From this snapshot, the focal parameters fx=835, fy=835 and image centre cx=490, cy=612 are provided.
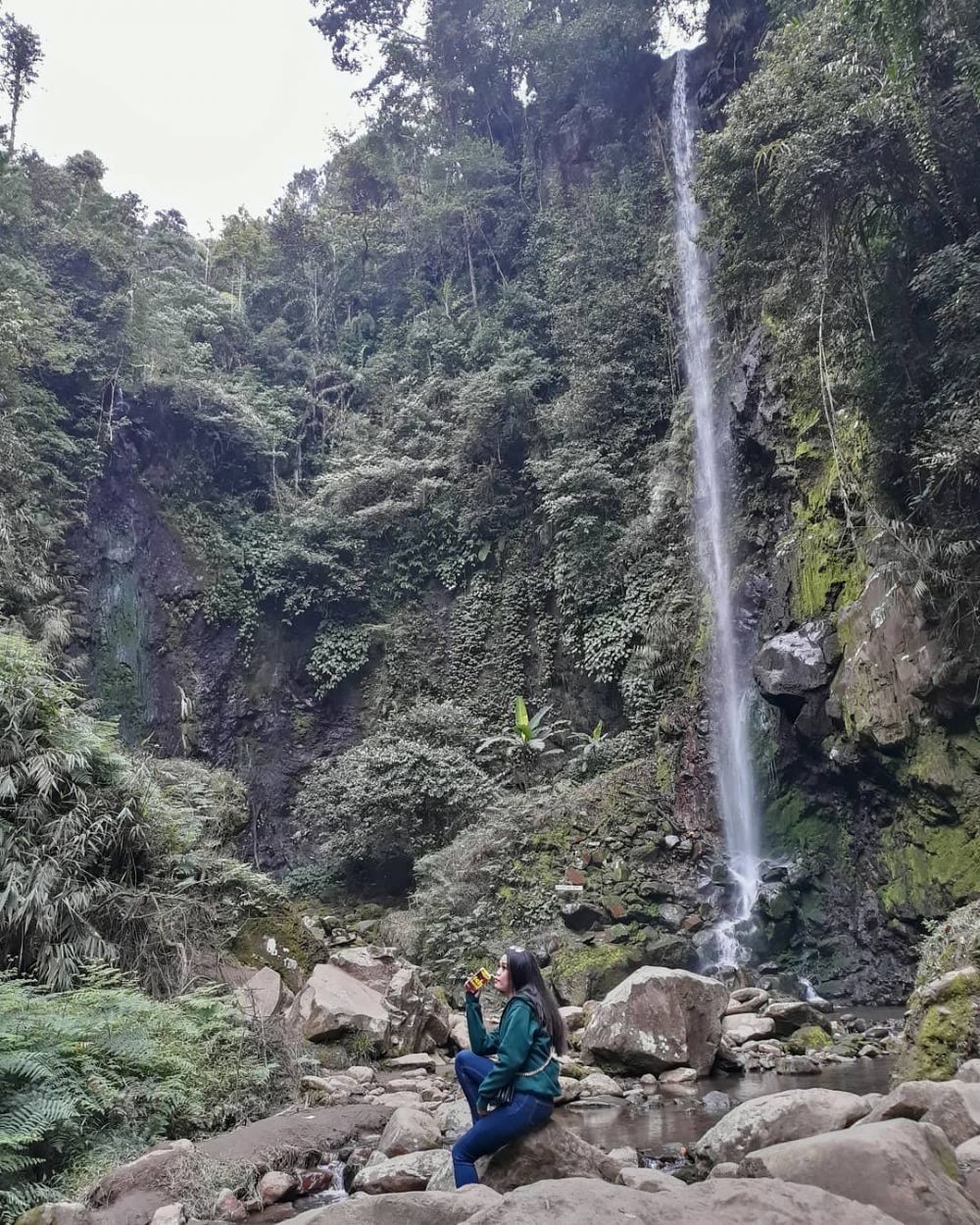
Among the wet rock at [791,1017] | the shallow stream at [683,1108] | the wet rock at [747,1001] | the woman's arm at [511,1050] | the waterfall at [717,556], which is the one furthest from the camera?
the waterfall at [717,556]

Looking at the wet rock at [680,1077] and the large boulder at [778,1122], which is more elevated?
the large boulder at [778,1122]

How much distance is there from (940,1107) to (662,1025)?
3339 millimetres

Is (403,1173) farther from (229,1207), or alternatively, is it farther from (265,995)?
(265,995)

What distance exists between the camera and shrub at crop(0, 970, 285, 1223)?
14.9ft

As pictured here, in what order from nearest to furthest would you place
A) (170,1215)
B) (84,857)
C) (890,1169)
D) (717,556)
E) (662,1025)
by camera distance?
(890,1169)
(170,1215)
(662,1025)
(84,857)
(717,556)

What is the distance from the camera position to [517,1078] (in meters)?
3.62

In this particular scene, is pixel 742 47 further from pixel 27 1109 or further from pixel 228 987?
pixel 27 1109

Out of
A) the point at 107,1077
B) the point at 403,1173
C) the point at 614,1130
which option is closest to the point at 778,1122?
the point at 614,1130

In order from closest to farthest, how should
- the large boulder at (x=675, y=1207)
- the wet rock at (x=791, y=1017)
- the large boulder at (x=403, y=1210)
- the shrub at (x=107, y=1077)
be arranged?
the large boulder at (x=675, y=1207)
the large boulder at (x=403, y=1210)
the shrub at (x=107, y=1077)
the wet rock at (x=791, y=1017)

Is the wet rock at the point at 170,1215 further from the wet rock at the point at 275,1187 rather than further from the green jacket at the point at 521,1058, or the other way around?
the green jacket at the point at 521,1058

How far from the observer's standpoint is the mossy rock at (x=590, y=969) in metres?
10.0

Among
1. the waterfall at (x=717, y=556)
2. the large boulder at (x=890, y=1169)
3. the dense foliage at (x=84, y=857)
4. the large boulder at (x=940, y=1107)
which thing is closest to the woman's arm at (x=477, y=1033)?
the large boulder at (x=890, y=1169)

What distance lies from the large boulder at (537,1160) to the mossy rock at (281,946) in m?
5.77

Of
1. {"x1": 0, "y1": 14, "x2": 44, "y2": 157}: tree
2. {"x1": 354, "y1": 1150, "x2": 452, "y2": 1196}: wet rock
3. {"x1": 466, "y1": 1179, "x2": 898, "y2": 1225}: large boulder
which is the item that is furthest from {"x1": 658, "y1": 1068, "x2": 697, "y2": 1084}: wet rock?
{"x1": 0, "y1": 14, "x2": 44, "y2": 157}: tree
